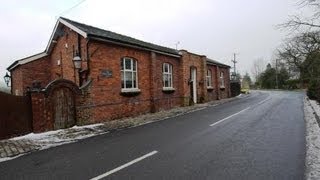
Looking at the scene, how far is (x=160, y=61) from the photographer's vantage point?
83.9 ft

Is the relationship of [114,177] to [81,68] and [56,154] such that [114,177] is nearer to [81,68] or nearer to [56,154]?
[56,154]

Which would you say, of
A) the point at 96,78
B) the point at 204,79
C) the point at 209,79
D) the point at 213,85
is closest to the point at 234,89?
the point at 213,85

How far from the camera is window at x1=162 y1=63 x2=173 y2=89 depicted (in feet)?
86.1

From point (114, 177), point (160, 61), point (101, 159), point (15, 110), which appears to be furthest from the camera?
point (160, 61)

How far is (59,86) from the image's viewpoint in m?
15.8

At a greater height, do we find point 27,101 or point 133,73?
point 133,73

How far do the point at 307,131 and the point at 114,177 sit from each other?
852 centimetres

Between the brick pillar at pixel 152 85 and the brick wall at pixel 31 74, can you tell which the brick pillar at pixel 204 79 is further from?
the brick wall at pixel 31 74

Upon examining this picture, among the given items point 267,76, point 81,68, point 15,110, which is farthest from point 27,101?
point 267,76

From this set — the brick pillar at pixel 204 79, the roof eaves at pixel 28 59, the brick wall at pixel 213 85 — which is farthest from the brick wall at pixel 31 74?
the brick wall at pixel 213 85

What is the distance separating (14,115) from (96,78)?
5.35 m

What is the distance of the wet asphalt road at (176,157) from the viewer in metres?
7.34

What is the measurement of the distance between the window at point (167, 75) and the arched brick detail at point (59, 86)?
33.5 feet

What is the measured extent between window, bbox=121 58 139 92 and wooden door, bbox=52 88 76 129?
4604 millimetres
